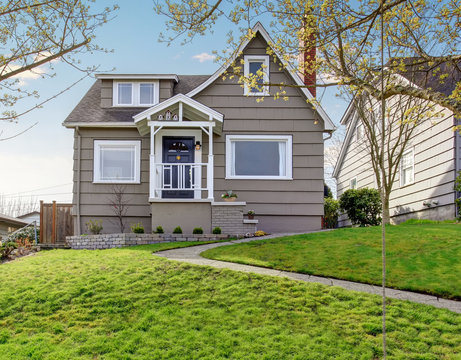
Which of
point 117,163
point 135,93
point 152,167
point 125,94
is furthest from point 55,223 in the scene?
point 135,93

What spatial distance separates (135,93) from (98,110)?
1.31m

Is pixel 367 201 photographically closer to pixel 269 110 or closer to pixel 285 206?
pixel 285 206

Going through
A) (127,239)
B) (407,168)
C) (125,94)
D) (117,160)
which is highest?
(125,94)

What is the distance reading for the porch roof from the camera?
1512cm

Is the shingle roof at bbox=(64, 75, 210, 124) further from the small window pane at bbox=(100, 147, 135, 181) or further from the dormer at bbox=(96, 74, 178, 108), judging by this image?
the small window pane at bbox=(100, 147, 135, 181)

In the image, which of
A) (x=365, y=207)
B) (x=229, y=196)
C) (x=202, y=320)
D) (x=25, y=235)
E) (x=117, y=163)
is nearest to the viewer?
(x=202, y=320)

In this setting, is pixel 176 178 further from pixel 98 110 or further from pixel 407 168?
pixel 407 168

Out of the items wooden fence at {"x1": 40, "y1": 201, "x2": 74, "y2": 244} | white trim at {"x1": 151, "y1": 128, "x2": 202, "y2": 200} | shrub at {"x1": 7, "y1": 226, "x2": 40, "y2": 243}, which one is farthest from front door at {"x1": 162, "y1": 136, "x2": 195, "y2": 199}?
shrub at {"x1": 7, "y1": 226, "x2": 40, "y2": 243}

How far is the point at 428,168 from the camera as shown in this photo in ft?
53.2

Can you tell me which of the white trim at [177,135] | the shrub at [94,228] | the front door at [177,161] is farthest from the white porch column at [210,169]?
the shrub at [94,228]

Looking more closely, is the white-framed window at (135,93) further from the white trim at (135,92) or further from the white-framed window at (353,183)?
the white-framed window at (353,183)

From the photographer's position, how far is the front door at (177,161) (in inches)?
629

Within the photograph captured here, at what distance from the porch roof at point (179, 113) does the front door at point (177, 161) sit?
81 centimetres

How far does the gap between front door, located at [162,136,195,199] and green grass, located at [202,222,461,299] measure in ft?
13.7
